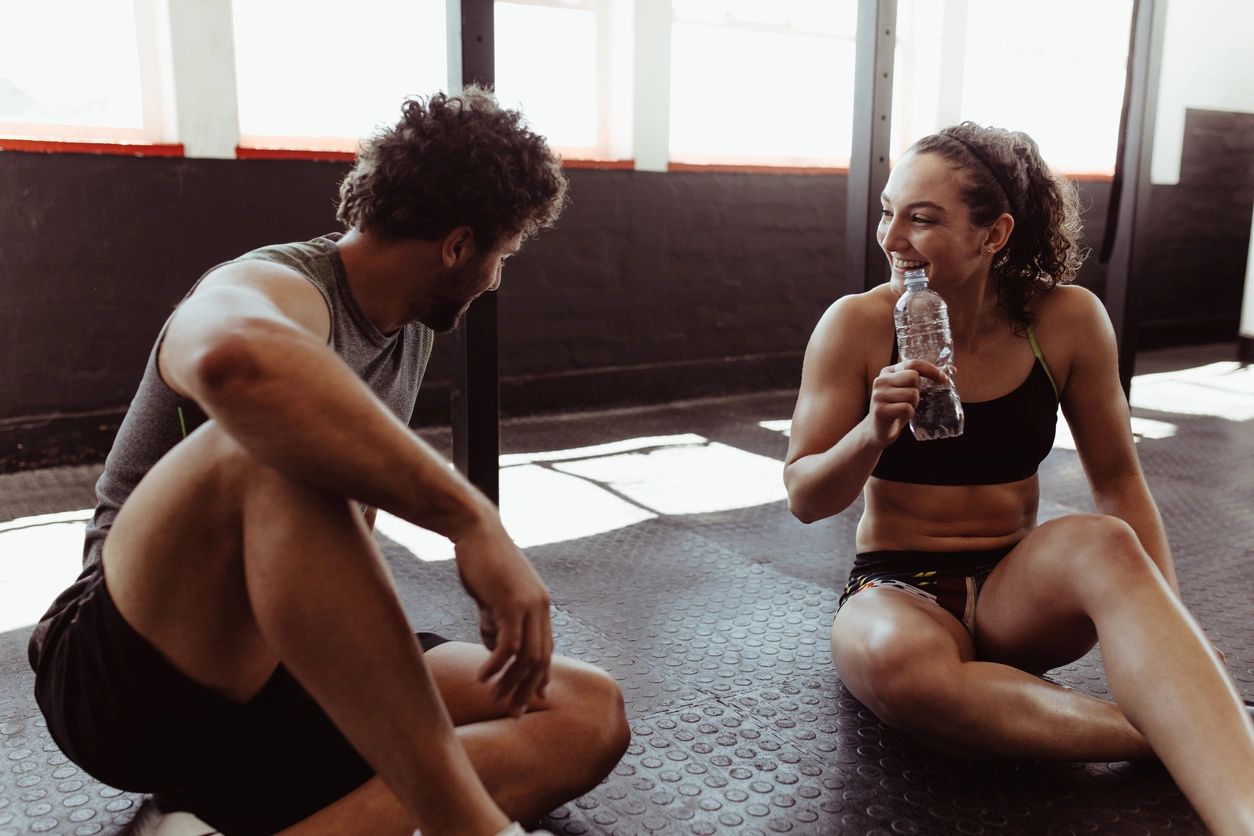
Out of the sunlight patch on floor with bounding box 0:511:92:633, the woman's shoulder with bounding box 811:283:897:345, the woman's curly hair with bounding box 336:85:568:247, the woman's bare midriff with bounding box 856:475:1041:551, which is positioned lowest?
the sunlight patch on floor with bounding box 0:511:92:633

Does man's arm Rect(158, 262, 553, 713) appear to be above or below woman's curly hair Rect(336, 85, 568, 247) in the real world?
below

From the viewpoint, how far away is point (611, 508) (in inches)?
128

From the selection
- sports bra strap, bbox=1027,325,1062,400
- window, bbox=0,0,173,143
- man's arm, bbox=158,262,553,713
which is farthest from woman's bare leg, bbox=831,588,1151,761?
window, bbox=0,0,173,143

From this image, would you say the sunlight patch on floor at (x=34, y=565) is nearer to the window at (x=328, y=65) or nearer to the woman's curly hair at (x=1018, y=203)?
the window at (x=328, y=65)

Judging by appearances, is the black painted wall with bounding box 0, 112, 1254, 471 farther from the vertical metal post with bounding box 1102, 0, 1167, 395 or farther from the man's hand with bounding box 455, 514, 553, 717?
the man's hand with bounding box 455, 514, 553, 717

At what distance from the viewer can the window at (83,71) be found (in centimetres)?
346

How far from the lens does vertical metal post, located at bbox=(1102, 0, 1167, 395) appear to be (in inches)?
156

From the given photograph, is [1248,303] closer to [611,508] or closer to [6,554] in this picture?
[611,508]

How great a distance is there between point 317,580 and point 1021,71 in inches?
254

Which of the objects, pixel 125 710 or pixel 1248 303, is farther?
pixel 1248 303

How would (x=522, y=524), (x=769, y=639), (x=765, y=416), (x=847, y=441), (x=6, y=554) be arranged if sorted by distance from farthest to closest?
1. (x=765, y=416)
2. (x=522, y=524)
3. (x=6, y=554)
4. (x=769, y=639)
5. (x=847, y=441)

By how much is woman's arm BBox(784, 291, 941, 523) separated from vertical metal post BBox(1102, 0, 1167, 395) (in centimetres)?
279

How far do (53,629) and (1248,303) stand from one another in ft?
22.1

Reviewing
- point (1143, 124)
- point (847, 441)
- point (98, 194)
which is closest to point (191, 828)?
point (847, 441)
